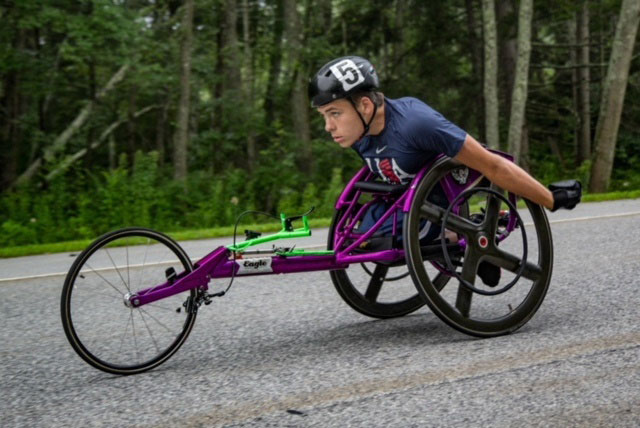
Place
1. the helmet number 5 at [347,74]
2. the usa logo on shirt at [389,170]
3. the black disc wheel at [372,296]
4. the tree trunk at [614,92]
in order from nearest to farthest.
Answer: the helmet number 5 at [347,74], the usa logo on shirt at [389,170], the black disc wheel at [372,296], the tree trunk at [614,92]

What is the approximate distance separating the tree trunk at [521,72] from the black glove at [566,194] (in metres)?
14.0

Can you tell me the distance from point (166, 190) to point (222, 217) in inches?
77.2

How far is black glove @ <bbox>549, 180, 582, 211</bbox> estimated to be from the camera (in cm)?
446

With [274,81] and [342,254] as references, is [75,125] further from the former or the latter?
[342,254]

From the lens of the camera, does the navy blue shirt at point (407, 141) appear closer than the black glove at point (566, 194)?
Yes

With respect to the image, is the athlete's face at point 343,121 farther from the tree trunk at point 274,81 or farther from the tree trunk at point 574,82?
the tree trunk at point 274,81

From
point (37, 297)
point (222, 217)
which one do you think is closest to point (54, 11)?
point (222, 217)

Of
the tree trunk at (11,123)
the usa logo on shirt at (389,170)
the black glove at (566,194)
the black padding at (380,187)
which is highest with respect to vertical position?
the tree trunk at (11,123)

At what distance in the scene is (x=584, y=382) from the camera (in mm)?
3547

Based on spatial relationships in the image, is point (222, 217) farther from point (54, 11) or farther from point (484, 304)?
point (484, 304)

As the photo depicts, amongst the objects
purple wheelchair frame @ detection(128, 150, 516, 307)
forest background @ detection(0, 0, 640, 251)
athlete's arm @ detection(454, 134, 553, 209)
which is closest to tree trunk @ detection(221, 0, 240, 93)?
forest background @ detection(0, 0, 640, 251)

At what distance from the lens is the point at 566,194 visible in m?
4.45

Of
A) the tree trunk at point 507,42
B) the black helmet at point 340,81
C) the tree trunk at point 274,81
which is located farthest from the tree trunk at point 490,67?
the black helmet at point 340,81

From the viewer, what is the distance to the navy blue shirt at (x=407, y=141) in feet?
13.6
